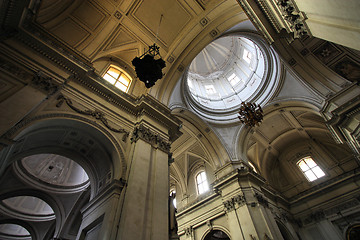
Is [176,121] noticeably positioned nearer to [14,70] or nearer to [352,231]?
[14,70]

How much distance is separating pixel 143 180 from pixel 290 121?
13.1 m

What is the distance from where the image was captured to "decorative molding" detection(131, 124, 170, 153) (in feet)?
22.3

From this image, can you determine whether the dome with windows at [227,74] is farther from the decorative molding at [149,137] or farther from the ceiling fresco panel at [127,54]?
the decorative molding at [149,137]

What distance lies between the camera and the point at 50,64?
602 cm

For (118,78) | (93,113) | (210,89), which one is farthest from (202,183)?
(93,113)

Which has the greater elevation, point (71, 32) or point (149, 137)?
point (71, 32)

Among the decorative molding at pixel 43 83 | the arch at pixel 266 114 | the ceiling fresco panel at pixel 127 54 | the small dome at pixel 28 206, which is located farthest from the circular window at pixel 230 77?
the small dome at pixel 28 206

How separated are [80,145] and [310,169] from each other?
651 inches

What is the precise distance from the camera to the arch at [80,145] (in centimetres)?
587

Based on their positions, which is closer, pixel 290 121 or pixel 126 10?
pixel 126 10

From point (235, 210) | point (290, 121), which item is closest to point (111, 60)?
point (235, 210)

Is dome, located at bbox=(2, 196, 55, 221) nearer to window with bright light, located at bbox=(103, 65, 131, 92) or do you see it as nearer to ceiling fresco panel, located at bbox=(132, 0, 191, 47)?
window with bright light, located at bbox=(103, 65, 131, 92)

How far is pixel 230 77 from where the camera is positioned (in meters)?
17.2

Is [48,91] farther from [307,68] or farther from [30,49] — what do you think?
[307,68]
